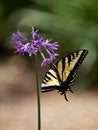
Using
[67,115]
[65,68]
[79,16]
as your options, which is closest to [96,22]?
[79,16]

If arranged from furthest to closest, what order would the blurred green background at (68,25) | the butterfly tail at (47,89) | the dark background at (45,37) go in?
the blurred green background at (68,25)
the dark background at (45,37)
the butterfly tail at (47,89)

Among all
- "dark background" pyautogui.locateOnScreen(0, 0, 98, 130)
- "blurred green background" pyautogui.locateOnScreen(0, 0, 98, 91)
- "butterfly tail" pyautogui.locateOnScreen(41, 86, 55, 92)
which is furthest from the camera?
"blurred green background" pyautogui.locateOnScreen(0, 0, 98, 91)

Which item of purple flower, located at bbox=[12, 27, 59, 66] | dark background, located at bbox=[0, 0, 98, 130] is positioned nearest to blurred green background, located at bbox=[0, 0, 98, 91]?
dark background, located at bbox=[0, 0, 98, 130]

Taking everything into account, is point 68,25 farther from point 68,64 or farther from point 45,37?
point 68,64

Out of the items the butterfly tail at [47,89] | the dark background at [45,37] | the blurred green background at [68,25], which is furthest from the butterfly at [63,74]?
the blurred green background at [68,25]

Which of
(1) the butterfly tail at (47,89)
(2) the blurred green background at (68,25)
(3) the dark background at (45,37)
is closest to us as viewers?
(1) the butterfly tail at (47,89)

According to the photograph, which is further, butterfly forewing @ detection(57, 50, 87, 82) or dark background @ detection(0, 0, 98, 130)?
dark background @ detection(0, 0, 98, 130)

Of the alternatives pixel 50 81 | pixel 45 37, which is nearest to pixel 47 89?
pixel 50 81

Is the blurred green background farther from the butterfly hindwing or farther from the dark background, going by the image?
the butterfly hindwing

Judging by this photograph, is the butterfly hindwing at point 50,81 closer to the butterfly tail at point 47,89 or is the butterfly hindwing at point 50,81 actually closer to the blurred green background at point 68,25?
the butterfly tail at point 47,89
